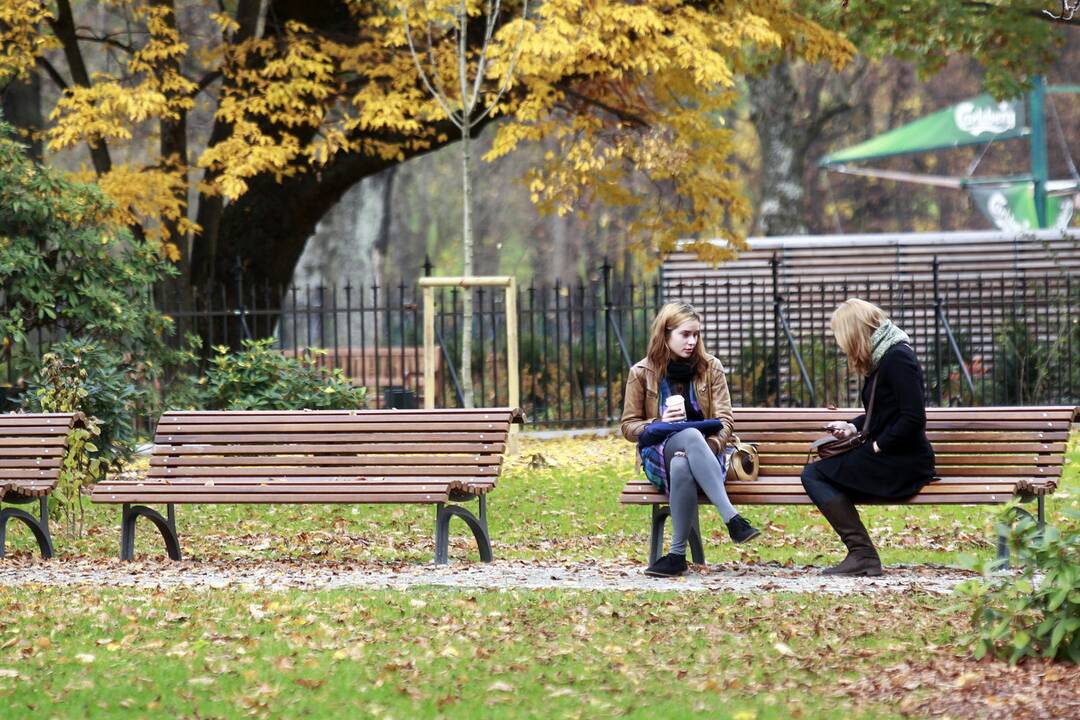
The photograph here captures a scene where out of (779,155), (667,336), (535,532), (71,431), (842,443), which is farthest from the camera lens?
(779,155)

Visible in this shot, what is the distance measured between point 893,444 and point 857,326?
0.57 meters

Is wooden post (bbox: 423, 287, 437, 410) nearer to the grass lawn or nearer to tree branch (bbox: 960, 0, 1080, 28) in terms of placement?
tree branch (bbox: 960, 0, 1080, 28)

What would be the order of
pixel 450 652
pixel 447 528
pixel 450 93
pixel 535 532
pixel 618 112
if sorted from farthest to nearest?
pixel 618 112
pixel 450 93
pixel 535 532
pixel 447 528
pixel 450 652

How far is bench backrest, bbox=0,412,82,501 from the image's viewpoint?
8734mm

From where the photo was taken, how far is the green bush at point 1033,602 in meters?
5.54

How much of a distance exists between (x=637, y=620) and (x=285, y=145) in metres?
11.0

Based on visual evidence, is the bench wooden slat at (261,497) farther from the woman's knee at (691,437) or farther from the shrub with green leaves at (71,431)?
the woman's knee at (691,437)

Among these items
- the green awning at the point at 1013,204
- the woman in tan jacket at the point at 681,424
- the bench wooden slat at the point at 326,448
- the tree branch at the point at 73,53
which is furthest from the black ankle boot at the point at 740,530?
the green awning at the point at 1013,204

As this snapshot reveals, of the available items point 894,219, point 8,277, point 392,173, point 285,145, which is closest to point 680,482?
point 8,277

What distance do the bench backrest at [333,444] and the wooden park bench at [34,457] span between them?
53cm

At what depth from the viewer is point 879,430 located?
7.61 metres

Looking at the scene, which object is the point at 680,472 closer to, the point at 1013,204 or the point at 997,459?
Answer: the point at 997,459

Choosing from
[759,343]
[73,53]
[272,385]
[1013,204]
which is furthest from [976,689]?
[1013,204]

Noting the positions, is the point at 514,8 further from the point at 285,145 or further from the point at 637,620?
the point at 637,620
